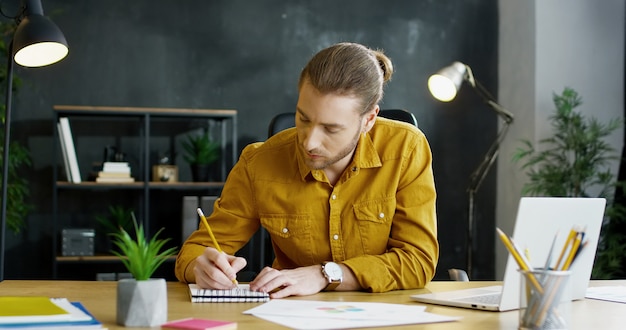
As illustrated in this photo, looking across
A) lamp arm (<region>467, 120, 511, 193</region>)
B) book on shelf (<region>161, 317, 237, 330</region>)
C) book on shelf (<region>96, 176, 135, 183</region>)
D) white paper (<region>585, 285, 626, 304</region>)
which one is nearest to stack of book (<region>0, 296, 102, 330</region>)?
book on shelf (<region>161, 317, 237, 330</region>)

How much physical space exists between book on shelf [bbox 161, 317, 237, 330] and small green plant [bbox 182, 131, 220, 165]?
10.6 ft

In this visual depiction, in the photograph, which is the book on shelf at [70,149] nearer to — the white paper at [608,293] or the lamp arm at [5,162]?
the lamp arm at [5,162]

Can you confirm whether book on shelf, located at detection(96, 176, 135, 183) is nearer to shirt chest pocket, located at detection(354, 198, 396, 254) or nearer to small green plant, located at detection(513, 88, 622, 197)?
small green plant, located at detection(513, 88, 622, 197)

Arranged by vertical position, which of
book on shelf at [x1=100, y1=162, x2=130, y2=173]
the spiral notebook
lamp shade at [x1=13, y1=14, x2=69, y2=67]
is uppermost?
lamp shade at [x1=13, y1=14, x2=69, y2=67]

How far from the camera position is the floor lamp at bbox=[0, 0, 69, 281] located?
7.12 ft

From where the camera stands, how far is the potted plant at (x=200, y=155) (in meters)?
4.55

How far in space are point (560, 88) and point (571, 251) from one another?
3.57 meters

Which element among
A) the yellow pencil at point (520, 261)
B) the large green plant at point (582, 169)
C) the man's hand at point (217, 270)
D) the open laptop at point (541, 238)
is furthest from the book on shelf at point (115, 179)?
the yellow pencil at point (520, 261)

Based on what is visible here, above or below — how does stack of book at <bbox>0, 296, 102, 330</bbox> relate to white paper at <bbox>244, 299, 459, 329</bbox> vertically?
above

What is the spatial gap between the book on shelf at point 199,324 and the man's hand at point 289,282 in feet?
1.10

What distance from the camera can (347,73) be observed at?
189cm

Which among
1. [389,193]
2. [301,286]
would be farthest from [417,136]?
[301,286]

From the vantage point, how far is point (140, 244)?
1.29 meters

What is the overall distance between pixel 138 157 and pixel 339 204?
9.49 ft
